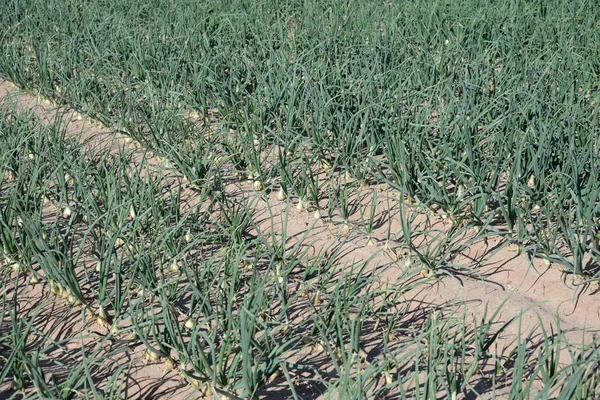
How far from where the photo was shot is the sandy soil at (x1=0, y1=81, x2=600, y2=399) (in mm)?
2256

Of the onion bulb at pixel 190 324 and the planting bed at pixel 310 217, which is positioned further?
the onion bulb at pixel 190 324

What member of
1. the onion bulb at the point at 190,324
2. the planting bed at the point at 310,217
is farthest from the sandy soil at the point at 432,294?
the onion bulb at the point at 190,324

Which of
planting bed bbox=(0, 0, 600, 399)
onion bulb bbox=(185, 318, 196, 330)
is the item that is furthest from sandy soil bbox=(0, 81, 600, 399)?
onion bulb bbox=(185, 318, 196, 330)

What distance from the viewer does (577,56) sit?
384 cm

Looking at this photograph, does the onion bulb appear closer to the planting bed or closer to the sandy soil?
the planting bed

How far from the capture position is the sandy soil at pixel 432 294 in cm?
226

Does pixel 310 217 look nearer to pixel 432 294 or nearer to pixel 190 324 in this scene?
pixel 432 294

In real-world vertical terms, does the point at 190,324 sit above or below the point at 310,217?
→ above

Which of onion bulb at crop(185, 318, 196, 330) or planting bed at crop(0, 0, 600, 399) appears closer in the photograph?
planting bed at crop(0, 0, 600, 399)

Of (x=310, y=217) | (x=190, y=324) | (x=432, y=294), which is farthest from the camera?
(x=310, y=217)

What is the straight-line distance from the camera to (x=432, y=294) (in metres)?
2.57

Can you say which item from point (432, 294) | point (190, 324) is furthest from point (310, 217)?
point (190, 324)

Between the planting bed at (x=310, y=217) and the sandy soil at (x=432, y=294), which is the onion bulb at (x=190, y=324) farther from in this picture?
the sandy soil at (x=432, y=294)

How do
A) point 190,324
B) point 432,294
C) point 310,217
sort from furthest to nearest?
point 310,217 < point 432,294 < point 190,324
